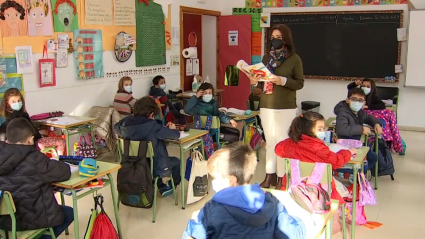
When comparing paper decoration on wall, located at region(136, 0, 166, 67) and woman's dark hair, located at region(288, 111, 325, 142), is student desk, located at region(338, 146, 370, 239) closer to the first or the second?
woman's dark hair, located at region(288, 111, 325, 142)

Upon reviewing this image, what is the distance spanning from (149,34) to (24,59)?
2.30 metres

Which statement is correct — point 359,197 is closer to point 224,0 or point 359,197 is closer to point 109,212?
point 109,212

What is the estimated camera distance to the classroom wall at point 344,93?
752 centimetres

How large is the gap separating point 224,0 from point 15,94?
539cm

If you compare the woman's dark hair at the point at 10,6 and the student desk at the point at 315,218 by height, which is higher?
the woman's dark hair at the point at 10,6

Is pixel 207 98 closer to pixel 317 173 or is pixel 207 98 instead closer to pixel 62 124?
pixel 62 124

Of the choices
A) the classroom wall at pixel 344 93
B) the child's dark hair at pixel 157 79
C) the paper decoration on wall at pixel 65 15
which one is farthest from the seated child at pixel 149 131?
the classroom wall at pixel 344 93

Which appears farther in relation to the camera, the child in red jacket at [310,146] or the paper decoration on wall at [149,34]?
the paper decoration on wall at [149,34]

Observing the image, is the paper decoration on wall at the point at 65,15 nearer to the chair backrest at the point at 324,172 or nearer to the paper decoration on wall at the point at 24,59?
the paper decoration on wall at the point at 24,59

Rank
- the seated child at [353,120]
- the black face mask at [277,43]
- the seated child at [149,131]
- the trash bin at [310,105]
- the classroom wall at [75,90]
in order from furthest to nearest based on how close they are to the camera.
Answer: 1. the trash bin at [310,105]
2. the classroom wall at [75,90]
3. the seated child at [353,120]
4. the black face mask at [277,43]
5. the seated child at [149,131]

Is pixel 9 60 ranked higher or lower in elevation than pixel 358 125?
higher

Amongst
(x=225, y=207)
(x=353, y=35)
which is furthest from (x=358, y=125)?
(x=353, y=35)

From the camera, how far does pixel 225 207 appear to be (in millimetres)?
1811

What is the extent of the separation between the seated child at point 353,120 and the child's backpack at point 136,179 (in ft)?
6.30
